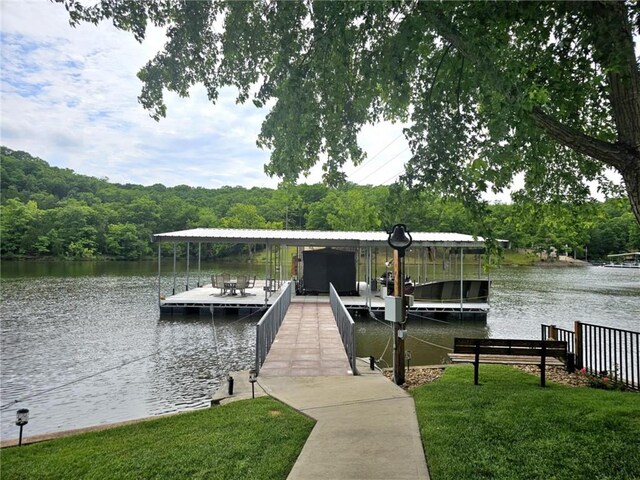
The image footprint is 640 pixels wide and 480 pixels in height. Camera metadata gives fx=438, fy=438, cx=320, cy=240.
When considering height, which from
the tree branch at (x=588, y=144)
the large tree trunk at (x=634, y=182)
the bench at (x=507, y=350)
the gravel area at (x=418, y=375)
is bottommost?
the gravel area at (x=418, y=375)

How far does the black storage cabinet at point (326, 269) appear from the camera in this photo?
19656mm

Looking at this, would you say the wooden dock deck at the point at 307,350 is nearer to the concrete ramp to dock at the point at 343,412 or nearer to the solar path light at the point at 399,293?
the concrete ramp to dock at the point at 343,412

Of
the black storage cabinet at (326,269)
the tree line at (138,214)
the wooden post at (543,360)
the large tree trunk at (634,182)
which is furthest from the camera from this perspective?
the tree line at (138,214)

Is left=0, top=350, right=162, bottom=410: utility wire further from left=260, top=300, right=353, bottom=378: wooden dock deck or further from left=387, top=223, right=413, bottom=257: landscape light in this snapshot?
left=387, top=223, right=413, bottom=257: landscape light

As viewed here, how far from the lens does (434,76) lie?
18.6ft

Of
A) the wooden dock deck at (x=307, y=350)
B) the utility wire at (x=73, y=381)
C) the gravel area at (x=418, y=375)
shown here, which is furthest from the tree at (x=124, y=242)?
the gravel area at (x=418, y=375)

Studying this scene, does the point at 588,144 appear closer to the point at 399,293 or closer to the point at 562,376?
the point at 399,293

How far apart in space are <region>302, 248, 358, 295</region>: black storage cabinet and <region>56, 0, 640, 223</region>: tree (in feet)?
42.8

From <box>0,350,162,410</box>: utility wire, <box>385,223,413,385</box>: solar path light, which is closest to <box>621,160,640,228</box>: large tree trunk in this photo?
<box>385,223,413,385</box>: solar path light

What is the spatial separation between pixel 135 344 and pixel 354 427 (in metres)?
9.08

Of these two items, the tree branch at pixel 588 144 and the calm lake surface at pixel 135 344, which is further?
the calm lake surface at pixel 135 344

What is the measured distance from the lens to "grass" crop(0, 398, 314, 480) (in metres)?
3.67

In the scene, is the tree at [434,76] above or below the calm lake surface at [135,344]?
above

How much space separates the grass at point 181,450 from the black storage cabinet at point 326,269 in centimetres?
1428
